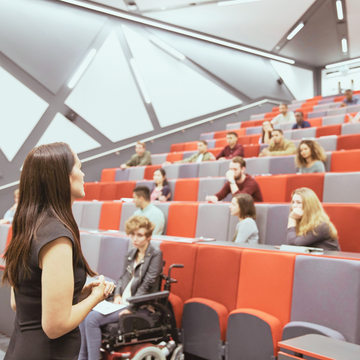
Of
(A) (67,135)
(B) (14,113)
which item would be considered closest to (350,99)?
(A) (67,135)

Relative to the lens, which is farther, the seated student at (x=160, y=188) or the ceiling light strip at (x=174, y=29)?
the ceiling light strip at (x=174, y=29)

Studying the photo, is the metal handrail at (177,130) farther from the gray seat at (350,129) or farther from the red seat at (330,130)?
the gray seat at (350,129)

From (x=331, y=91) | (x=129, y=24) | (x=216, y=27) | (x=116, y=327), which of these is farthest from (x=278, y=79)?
(x=116, y=327)

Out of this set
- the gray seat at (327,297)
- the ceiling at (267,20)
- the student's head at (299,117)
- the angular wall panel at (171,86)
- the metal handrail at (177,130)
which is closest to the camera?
the gray seat at (327,297)

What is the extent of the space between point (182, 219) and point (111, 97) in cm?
125

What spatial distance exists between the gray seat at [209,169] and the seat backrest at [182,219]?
1.37 feet

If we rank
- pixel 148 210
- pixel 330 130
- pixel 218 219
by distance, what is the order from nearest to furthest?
pixel 218 219 → pixel 148 210 → pixel 330 130

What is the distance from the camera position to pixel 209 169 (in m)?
1.53

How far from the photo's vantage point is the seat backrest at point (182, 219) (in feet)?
3.48

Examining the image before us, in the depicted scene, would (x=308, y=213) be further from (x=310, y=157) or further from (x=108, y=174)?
(x=108, y=174)

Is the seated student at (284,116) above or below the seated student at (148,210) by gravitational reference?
above

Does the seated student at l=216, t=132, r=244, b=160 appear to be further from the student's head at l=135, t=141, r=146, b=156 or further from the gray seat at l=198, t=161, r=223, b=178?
the student's head at l=135, t=141, r=146, b=156

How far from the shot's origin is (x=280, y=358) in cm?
45

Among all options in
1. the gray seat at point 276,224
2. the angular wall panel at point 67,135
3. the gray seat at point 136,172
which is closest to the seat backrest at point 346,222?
the gray seat at point 276,224
